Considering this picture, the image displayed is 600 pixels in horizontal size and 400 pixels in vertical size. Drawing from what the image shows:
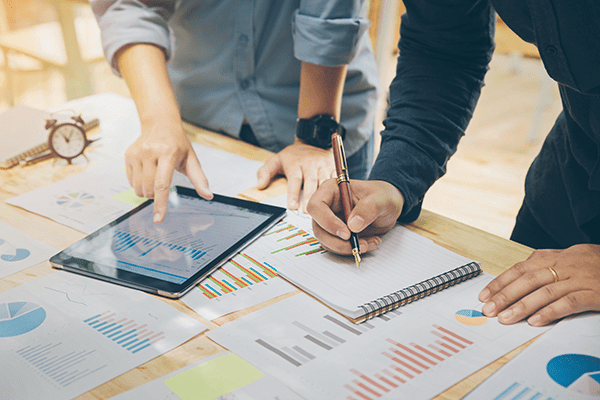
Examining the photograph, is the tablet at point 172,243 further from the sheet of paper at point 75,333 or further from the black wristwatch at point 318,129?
the black wristwatch at point 318,129

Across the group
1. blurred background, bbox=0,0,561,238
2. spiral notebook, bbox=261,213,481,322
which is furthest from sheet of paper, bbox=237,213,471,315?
blurred background, bbox=0,0,561,238

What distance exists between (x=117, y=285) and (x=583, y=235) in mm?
866

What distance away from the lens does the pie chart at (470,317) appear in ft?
2.24

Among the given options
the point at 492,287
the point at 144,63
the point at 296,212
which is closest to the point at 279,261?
the point at 296,212

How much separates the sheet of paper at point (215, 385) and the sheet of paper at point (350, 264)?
162 mm

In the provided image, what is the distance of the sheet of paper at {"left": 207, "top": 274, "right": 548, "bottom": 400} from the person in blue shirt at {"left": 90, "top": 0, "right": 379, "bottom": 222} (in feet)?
1.18

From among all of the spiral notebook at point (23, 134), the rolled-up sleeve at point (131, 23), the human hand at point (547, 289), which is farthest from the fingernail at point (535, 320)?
the spiral notebook at point (23, 134)

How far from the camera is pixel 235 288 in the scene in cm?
75

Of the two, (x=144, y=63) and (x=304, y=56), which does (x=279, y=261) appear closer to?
(x=304, y=56)

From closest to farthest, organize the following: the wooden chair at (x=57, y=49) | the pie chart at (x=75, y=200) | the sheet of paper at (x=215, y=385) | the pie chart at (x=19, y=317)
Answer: the sheet of paper at (x=215, y=385), the pie chart at (x=19, y=317), the pie chart at (x=75, y=200), the wooden chair at (x=57, y=49)

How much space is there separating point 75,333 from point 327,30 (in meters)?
0.79

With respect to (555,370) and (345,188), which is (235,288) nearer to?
(345,188)

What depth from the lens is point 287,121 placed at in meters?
1.35

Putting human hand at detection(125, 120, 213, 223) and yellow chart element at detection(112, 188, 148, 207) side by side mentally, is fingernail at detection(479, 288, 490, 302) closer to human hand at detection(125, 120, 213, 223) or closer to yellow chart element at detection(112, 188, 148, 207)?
human hand at detection(125, 120, 213, 223)
